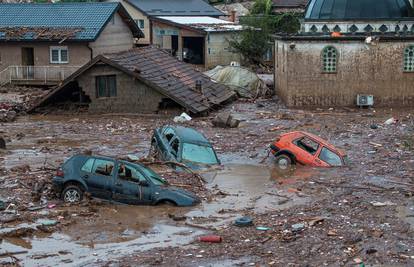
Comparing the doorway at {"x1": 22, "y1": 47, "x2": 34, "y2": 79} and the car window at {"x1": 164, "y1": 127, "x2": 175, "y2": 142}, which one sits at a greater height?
the doorway at {"x1": 22, "y1": 47, "x2": 34, "y2": 79}

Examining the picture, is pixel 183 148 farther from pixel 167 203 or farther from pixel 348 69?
pixel 348 69

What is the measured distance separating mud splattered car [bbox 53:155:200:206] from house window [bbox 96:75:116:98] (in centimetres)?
1632

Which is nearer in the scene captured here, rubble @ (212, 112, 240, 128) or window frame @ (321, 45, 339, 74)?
rubble @ (212, 112, 240, 128)

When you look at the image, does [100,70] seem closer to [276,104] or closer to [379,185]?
[276,104]

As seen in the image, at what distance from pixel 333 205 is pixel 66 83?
1948cm

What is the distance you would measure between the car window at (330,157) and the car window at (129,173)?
6.91 meters

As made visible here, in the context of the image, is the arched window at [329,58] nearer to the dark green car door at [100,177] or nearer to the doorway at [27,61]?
the doorway at [27,61]

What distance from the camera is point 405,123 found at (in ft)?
101

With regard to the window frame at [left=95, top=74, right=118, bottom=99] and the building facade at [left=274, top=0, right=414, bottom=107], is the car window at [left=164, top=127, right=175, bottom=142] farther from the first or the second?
the building facade at [left=274, top=0, right=414, bottom=107]

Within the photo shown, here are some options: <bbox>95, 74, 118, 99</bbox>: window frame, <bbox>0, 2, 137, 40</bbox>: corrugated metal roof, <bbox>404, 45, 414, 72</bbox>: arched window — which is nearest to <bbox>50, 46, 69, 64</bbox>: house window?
<bbox>0, 2, 137, 40</bbox>: corrugated metal roof

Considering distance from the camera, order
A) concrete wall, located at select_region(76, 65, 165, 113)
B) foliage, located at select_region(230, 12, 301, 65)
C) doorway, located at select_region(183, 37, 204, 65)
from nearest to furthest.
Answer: concrete wall, located at select_region(76, 65, 165, 113) < foliage, located at select_region(230, 12, 301, 65) < doorway, located at select_region(183, 37, 204, 65)

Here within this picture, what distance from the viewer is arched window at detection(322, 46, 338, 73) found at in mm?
35594

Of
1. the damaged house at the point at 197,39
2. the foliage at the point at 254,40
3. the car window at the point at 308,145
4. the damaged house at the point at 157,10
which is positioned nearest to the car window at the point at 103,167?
the car window at the point at 308,145

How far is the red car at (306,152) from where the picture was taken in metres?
21.4
